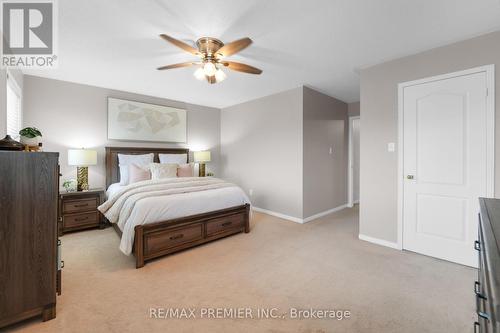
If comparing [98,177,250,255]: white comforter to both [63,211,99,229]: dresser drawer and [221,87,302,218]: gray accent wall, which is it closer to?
[63,211,99,229]: dresser drawer

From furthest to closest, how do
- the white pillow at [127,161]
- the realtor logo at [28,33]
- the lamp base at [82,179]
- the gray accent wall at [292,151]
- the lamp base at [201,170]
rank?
the lamp base at [201,170], the gray accent wall at [292,151], the white pillow at [127,161], the lamp base at [82,179], the realtor logo at [28,33]

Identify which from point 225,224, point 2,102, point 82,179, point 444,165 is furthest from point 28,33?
point 444,165

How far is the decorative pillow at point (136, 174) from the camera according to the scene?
3898 mm

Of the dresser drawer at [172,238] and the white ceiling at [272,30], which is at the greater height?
the white ceiling at [272,30]

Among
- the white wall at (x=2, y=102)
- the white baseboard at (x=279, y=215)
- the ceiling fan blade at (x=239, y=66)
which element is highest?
the ceiling fan blade at (x=239, y=66)

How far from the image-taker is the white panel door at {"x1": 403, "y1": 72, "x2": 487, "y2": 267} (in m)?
2.42

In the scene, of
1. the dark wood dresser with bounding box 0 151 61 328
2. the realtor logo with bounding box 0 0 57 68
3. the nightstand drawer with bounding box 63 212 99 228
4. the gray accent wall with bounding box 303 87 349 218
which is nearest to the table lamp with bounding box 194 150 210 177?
the nightstand drawer with bounding box 63 212 99 228

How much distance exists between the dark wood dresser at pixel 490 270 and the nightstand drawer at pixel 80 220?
176 inches

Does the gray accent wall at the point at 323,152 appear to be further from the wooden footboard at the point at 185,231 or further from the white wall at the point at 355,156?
the wooden footboard at the point at 185,231

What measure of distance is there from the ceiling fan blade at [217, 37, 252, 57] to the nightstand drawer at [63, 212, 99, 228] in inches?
130

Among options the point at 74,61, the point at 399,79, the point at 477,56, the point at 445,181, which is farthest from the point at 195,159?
the point at 477,56

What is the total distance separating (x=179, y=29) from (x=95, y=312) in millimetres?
2648

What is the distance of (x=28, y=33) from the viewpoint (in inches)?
91.5

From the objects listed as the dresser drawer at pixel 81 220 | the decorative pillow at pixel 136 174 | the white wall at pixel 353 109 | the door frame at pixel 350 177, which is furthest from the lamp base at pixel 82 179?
the white wall at pixel 353 109
